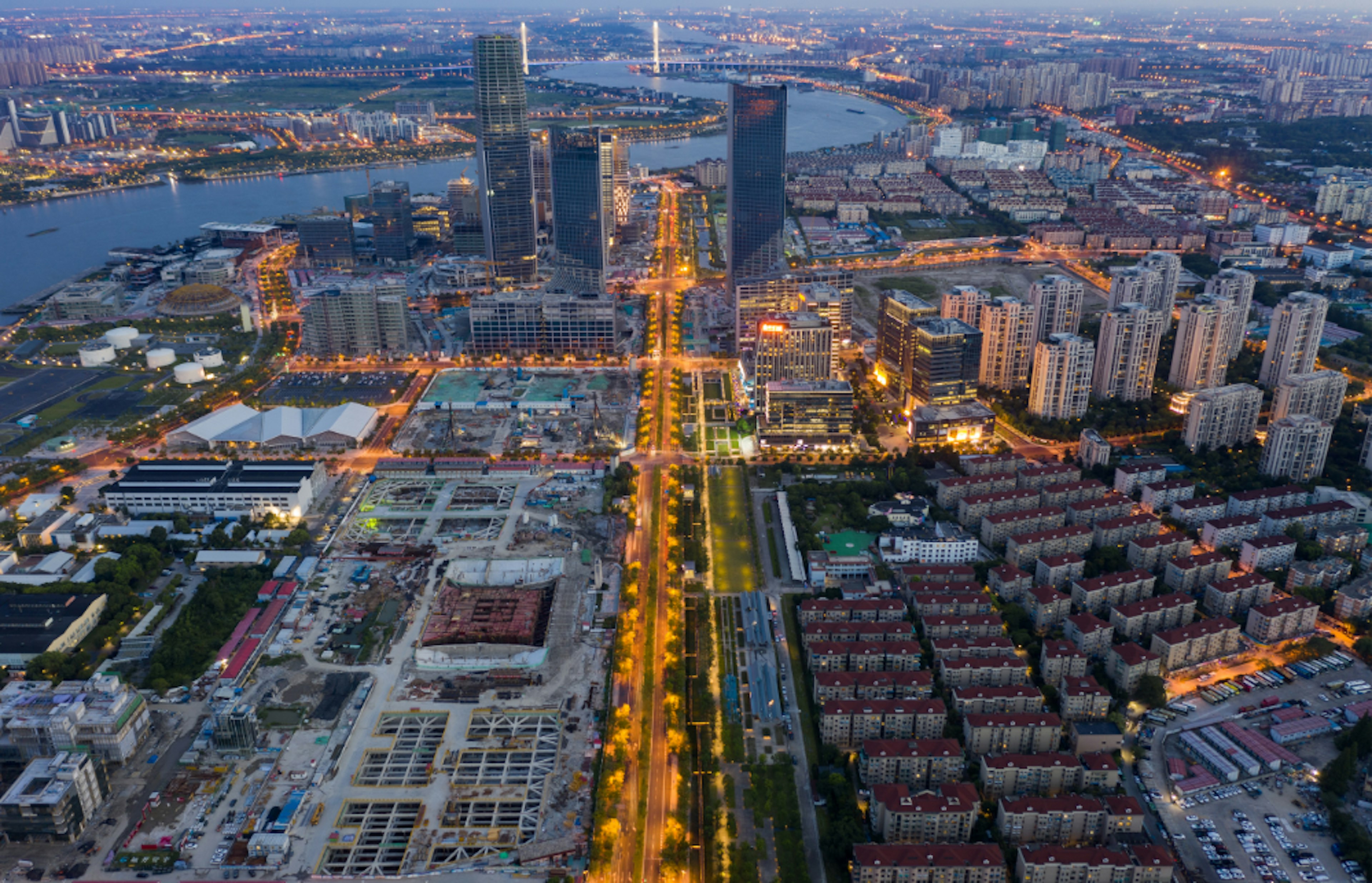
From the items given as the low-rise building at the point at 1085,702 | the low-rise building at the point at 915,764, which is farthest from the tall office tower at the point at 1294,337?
the low-rise building at the point at 915,764

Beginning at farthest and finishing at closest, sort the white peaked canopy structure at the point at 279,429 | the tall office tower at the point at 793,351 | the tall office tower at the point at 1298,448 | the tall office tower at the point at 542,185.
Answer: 1. the tall office tower at the point at 542,185
2. the tall office tower at the point at 793,351
3. the white peaked canopy structure at the point at 279,429
4. the tall office tower at the point at 1298,448

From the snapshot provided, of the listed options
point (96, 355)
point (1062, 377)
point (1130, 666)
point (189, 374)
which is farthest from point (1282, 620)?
point (96, 355)

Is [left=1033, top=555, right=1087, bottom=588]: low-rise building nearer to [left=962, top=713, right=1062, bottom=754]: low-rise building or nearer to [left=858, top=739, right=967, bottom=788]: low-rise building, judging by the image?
[left=962, top=713, right=1062, bottom=754]: low-rise building

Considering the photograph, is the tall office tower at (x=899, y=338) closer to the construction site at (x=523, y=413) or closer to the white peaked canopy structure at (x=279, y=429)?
the construction site at (x=523, y=413)

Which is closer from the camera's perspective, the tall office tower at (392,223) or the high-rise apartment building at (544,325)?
the high-rise apartment building at (544,325)

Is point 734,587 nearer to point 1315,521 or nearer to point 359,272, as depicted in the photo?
point 1315,521

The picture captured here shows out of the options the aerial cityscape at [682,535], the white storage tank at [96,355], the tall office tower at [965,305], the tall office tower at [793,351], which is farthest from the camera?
the white storage tank at [96,355]
